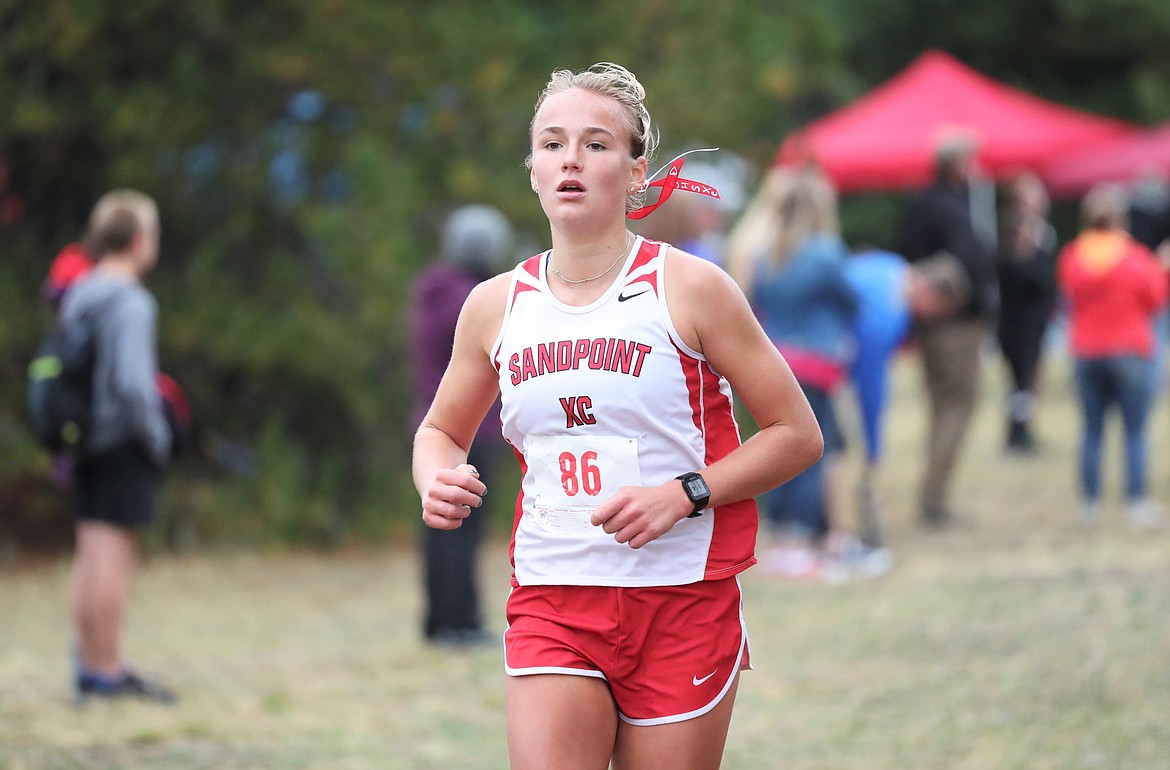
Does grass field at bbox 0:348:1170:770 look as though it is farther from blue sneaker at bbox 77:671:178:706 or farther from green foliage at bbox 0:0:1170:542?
green foliage at bbox 0:0:1170:542

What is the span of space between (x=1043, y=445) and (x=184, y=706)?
33.9 feet

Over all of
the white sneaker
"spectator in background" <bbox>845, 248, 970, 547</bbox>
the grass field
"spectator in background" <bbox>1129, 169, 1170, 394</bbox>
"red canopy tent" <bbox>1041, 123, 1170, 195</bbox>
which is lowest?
the grass field

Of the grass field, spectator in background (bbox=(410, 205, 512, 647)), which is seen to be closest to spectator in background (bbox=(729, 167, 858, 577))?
the grass field

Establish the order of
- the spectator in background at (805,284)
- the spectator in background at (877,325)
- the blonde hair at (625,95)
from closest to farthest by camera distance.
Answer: the blonde hair at (625,95) < the spectator in background at (805,284) < the spectator in background at (877,325)

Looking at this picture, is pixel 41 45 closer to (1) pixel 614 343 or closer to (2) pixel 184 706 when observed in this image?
(2) pixel 184 706

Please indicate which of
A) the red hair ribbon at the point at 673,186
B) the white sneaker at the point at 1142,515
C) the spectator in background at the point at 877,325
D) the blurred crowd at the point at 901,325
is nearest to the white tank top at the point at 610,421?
the red hair ribbon at the point at 673,186

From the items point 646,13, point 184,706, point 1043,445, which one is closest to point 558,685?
point 184,706

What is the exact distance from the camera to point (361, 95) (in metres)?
10.1

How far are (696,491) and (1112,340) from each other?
25.8ft

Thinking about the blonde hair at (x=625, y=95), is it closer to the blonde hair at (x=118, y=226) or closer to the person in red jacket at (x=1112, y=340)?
the blonde hair at (x=118, y=226)

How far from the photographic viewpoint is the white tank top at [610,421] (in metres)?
2.81

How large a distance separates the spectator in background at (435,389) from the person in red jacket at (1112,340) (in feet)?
15.3

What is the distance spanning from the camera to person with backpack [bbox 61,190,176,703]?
19.6 feet

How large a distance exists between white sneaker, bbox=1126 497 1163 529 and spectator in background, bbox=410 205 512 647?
15.7 feet
